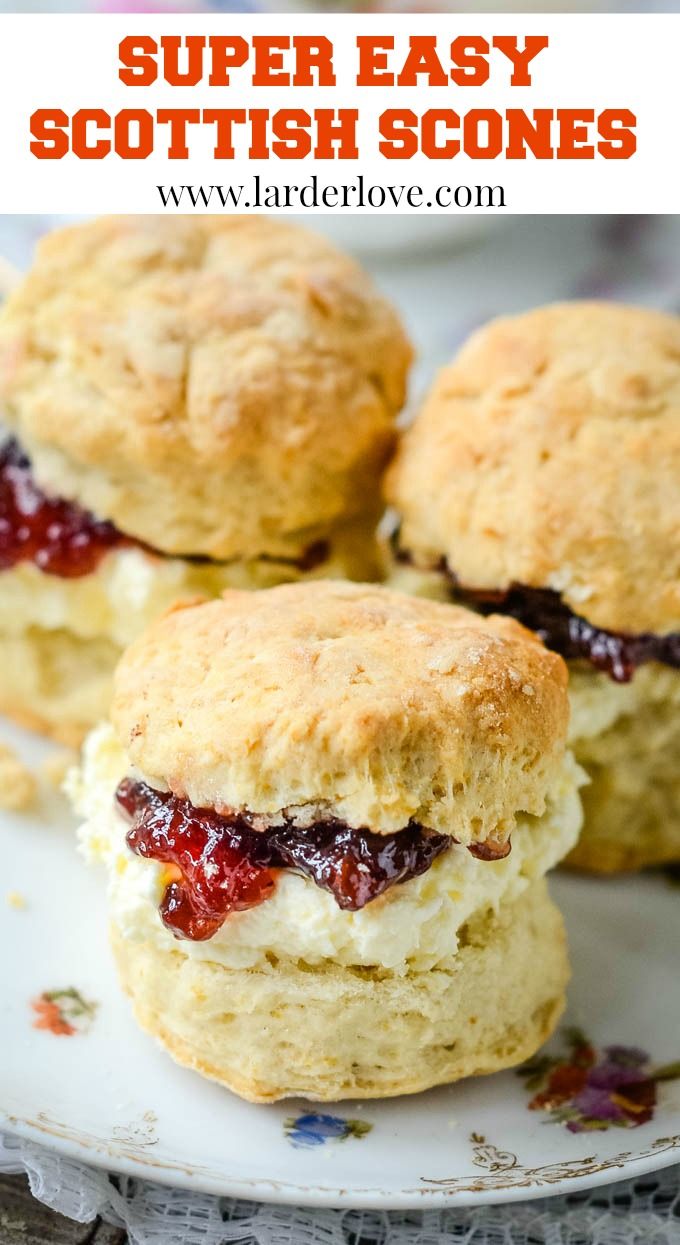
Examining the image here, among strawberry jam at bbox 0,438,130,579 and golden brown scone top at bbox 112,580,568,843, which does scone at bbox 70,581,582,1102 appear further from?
strawberry jam at bbox 0,438,130,579

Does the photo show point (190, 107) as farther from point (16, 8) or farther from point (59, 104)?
point (16, 8)

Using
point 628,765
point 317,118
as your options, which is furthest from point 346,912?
point 317,118

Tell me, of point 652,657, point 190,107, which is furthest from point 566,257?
point 652,657

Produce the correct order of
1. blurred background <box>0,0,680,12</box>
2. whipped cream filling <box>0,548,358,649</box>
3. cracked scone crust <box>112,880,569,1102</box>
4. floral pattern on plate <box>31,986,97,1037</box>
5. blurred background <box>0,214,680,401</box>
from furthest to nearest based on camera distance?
1. blurred background <box>0,214,680,401</box>
2. blurred background <box>0,0,680,12</box>
3. whipped cream filling <box>0,548,358,649</box>
4. floral pattern on plate <box>31,986,97,1037</box>
5. cracked scone crust <box>112,880,569,1102</box>

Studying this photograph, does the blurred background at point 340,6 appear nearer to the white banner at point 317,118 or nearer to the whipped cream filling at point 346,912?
the white banner at point 317,118

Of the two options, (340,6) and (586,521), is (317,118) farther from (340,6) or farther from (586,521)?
(586,521)

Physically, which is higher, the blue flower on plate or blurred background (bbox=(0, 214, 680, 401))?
blurred background (bbox=(0, 214, 680, 401))

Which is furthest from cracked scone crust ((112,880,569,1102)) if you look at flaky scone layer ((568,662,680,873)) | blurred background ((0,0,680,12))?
blurred background ((0,0,680,12))
